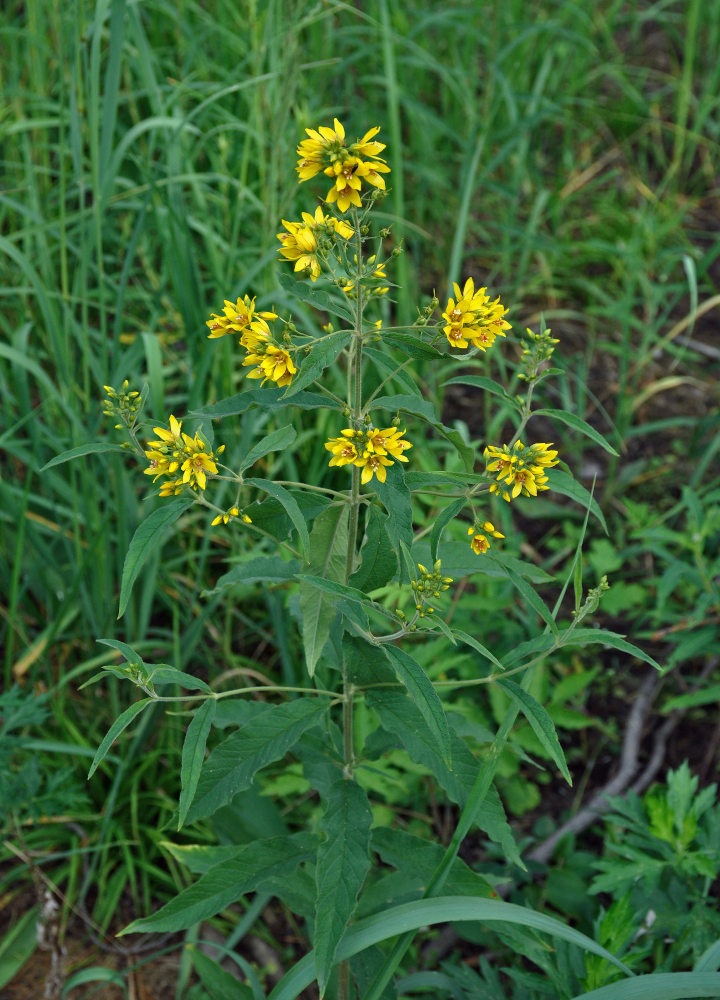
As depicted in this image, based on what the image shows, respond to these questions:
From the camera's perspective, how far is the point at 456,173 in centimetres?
341

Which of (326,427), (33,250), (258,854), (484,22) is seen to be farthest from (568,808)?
(484,22)

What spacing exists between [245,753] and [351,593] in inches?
14.0

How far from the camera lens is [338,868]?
1.27 metres

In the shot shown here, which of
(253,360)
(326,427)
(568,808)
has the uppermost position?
(253,360)

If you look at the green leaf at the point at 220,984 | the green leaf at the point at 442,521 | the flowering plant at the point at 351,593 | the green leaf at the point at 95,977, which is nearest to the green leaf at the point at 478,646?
the flowering plant at the point at 351,593

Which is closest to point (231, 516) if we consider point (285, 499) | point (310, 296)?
point (285, 499)

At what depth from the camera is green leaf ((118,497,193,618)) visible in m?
1.16

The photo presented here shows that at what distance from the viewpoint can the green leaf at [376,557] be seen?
130 centimetres

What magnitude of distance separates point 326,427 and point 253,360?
1.22 m

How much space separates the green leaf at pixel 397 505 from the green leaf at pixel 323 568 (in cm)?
15

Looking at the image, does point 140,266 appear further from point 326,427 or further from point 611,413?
point 611,413

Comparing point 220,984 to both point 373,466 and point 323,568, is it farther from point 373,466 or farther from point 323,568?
point 373,466

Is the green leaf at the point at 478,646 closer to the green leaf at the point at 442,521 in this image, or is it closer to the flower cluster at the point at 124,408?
the green leaf at the point at 442,521

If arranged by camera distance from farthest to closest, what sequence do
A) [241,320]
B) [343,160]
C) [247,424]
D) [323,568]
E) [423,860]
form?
[247,424], [423,860], [323,568], [241,320], [343,160]
